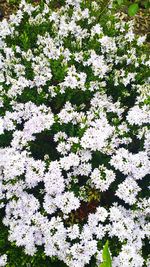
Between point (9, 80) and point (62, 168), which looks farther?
point (9, 80)

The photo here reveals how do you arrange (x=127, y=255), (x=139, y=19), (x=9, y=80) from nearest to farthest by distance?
1. (x=127, y=255)
2. (x=9, y=80)
3. (x=139, y=19)

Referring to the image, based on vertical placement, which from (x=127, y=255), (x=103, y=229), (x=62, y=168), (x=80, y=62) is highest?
(x=80, y=62)

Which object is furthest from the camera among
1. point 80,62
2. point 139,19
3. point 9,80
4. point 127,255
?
point 139,19

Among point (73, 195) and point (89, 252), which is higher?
point (73, 195)

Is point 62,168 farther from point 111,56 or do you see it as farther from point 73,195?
point 111,56

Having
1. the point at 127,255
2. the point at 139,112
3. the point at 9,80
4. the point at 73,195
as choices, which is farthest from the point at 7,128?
the point at 127,255

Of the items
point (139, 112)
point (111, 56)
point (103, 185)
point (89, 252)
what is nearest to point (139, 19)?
point (111, 56)
